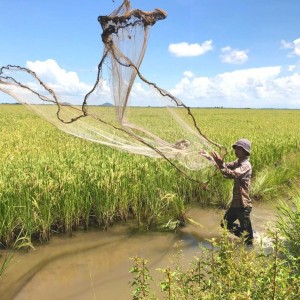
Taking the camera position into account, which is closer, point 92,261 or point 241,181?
point 92,261

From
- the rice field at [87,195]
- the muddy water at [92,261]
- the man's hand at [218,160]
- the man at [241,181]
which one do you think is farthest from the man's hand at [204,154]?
the muddy water at [92,261]

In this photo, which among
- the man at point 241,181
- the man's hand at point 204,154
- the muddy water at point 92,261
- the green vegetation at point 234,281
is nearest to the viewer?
the green vegetation at point 234,281

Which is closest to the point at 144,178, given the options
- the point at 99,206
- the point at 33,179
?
the point at 99,206

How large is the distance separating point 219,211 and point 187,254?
1913 mm

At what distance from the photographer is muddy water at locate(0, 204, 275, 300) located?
13.3 ft

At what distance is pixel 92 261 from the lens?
4797 mm

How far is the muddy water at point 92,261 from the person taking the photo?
4.07m

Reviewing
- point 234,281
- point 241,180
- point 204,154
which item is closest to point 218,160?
point 204,154

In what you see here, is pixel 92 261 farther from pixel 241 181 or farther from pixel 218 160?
pixel 241 181

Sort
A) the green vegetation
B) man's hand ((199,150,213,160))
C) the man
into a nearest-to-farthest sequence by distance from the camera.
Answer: the green vegetation
man's hand ((199,150,213,160))
the man

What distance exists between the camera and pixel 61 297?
3943 millimetres

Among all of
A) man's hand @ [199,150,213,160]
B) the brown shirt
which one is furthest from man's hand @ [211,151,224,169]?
the brown shirt

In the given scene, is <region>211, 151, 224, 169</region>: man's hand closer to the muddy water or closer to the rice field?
the rice field

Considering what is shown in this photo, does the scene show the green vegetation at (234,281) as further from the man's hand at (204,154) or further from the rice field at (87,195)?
the rice field at (87,195)
